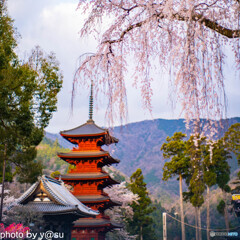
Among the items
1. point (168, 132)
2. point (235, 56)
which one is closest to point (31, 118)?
point (235, 56)

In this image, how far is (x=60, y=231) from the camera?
14898mm

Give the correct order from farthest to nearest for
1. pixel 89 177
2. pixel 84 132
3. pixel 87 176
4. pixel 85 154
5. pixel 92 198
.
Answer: pixel 84 132 → pixel 85 154 → pixel 87 176 → pixel 89 177 → pixel 92 198

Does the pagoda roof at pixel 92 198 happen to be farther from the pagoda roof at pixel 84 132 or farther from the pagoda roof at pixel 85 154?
the pagoda roof at pixel 84 132

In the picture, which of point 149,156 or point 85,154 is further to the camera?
point 149,156

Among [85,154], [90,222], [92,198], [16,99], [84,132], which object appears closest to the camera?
[16,99]

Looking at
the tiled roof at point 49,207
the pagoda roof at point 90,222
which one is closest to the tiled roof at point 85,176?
the pagoda roof at point 90,222

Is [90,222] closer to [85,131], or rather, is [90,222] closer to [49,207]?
[85,131]

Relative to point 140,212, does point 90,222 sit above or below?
above

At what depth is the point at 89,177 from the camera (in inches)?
894

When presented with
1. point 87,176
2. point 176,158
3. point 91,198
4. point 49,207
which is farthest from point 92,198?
point 176,158

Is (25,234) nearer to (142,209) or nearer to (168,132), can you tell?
(142,209)

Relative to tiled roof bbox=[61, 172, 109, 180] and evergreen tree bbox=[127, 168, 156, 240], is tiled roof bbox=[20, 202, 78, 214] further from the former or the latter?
evergreen tree bbox=[127, 168, 156, 240]

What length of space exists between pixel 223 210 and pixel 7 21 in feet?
95.7

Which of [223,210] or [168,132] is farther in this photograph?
[168,132]
